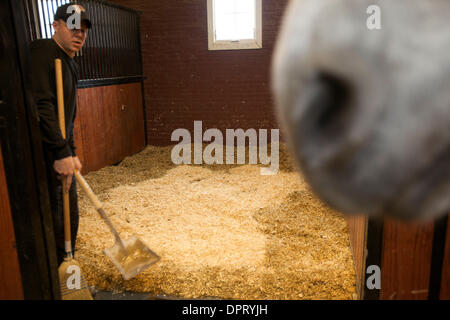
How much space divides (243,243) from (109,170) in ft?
8.89

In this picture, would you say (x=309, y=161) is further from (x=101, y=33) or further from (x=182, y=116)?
(x=182, y=116)

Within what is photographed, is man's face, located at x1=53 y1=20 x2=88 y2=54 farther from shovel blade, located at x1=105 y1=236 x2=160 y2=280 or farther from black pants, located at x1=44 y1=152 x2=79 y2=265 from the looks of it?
shovel blade, located at x1=105 y1=236 x2=160 y2=280

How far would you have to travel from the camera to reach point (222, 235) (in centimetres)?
273

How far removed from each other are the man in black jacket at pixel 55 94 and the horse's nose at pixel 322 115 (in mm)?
1708

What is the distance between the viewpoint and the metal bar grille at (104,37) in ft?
11.7

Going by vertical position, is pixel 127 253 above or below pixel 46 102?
below

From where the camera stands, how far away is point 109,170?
464cm

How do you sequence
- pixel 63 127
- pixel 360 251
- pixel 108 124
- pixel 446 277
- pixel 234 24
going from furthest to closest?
pixel 234 24, pixel 108 124, pixel 63 127, pixel 360 251, pixel 446 277

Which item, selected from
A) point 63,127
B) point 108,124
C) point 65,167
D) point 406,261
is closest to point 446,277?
point 406,261

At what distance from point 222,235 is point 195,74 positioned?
3.96 meters

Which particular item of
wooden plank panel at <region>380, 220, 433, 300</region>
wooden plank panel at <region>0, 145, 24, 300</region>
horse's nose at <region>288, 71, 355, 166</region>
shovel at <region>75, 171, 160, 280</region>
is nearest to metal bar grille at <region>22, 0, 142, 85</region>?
shovel at <region>75, 171, 160, 280</region>

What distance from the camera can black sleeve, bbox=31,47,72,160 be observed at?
1.85m

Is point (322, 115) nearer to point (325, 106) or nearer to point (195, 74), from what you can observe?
point (325, 106)

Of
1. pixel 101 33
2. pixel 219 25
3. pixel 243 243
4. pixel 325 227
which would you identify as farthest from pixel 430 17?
pixel 219 25
